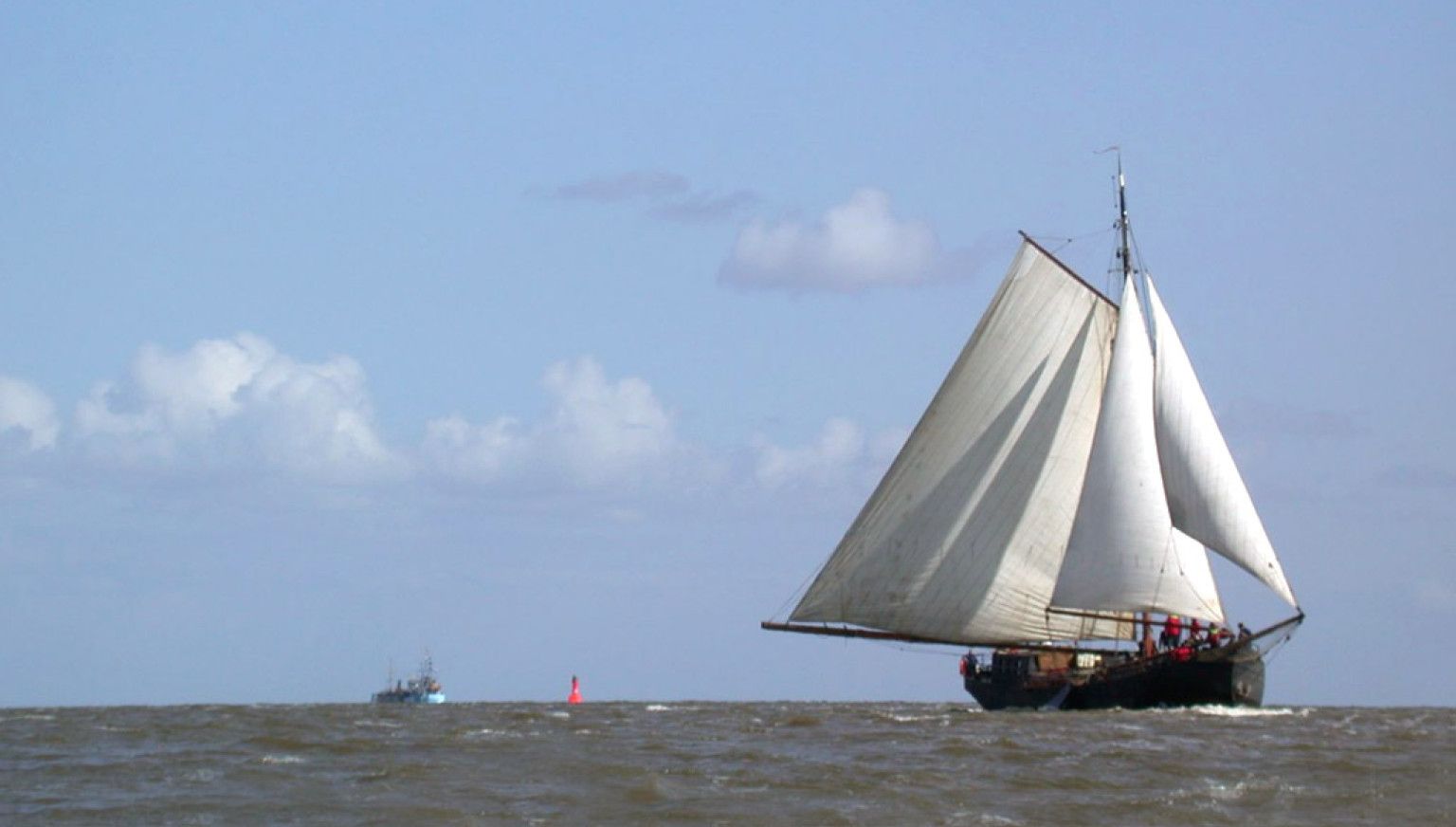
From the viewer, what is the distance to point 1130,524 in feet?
256

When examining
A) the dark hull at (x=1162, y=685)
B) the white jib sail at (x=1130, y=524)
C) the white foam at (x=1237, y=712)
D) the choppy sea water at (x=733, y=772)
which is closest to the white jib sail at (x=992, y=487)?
the white jib sail at (x=1130, y=524)

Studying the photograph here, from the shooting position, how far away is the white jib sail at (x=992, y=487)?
80.0m

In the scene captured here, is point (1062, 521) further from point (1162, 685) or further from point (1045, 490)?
point (1162, 685)

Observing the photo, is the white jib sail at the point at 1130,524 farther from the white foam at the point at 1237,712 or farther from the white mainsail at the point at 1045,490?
the white foam at the point at 1237,712

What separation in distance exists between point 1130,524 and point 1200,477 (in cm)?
309

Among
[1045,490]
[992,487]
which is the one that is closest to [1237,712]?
[1045,490]

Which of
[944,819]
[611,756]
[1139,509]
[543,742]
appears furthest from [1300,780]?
[1139,509]

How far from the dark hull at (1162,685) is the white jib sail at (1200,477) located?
2796 mm

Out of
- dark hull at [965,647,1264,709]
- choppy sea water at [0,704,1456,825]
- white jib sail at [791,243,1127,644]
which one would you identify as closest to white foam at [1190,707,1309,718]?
dark hull at [965,647,1264,709]

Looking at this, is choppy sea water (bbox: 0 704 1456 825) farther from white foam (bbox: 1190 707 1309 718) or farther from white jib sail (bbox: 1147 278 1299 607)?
white jib sail (bbox: 1147 278 1299 607)

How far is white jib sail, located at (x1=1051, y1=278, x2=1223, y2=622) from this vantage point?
256 ft

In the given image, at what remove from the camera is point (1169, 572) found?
3095 inches

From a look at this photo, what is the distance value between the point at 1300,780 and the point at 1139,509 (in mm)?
29814

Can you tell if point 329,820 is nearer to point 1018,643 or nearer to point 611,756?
point 611,756
